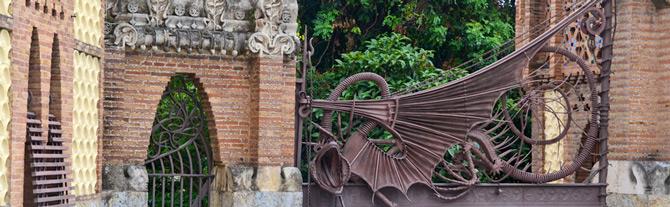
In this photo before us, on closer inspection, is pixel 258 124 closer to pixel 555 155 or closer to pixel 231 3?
pixel 231 3

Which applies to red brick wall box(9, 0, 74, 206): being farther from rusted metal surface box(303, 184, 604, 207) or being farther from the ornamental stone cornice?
rusted metal surface box(303, 184, 604, 207)

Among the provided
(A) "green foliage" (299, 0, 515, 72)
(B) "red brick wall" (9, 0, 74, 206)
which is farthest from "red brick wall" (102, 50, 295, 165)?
(A) "green foliage" (299, 0, 515, 72)

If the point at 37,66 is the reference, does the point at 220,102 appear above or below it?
below

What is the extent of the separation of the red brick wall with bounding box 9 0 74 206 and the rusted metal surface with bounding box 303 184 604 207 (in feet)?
11.4

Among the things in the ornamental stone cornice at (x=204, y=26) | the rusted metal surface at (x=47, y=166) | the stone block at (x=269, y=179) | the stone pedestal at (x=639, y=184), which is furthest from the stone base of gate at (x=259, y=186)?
the stone pedestal at (x=639, y=184)

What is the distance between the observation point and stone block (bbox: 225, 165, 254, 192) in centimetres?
1390

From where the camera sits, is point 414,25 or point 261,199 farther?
point 414,25

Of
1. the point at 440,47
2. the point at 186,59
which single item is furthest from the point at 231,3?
the point at 440,47

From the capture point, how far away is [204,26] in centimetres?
1389

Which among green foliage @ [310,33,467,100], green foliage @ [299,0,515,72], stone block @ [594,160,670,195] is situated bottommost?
stone block @ [594,160,670,195]

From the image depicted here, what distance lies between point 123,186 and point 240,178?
4.03 ft

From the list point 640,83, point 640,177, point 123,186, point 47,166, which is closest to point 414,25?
point 640,83

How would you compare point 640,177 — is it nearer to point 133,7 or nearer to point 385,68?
point 385,68

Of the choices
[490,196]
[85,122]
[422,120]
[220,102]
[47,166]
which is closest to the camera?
[47,166]
